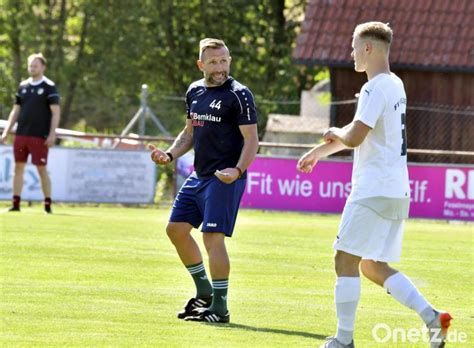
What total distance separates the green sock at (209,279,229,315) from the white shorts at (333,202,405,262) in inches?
61.2

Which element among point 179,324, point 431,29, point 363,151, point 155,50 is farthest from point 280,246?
point 155,50

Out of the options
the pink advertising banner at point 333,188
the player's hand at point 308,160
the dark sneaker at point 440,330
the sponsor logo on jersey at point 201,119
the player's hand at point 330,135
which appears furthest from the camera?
the pink advertising banner at point 333,188

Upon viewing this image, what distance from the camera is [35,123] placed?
65.3ft

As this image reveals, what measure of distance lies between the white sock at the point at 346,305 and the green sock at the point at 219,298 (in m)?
1.47

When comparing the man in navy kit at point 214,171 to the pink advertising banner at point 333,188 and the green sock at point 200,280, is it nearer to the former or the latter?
the green sock at point 200,280

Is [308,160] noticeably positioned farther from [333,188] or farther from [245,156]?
[333,188]

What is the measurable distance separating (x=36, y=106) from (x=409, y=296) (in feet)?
40.0

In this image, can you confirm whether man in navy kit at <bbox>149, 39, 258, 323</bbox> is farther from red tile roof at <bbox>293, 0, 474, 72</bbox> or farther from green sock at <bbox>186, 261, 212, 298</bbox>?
red tile roof at <bbox>293, 0, 474, 72</bbox>

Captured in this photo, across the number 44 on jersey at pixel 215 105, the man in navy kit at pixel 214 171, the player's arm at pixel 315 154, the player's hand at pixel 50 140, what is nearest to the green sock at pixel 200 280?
the man in navy kit at pixel 214 171

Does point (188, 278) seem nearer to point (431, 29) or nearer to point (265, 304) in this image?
point (265, 304)

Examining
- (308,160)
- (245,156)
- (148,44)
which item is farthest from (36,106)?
(148,44)

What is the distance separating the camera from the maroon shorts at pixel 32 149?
19859 millimetres

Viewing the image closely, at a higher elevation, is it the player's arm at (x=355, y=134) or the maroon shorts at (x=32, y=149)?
the player's arm at (x=355, y=134)

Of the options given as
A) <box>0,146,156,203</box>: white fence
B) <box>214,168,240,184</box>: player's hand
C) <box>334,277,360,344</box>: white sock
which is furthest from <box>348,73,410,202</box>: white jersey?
<box>0,146,156,203</box>: white fence
